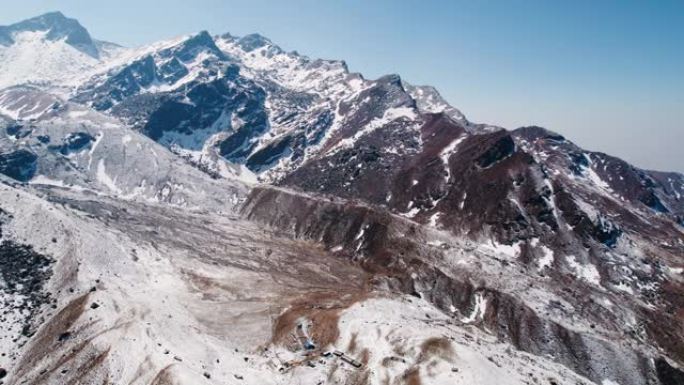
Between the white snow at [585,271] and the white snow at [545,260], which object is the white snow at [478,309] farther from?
the white snow at [585,271]

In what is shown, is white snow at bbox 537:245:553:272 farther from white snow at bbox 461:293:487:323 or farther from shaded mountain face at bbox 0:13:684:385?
white snow at bbox 461:293:487:323

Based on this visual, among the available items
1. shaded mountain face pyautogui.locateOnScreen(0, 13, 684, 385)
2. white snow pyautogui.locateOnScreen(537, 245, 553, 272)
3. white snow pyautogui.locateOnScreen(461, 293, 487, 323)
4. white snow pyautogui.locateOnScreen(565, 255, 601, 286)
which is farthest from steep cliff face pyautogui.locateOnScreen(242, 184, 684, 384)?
white snow pyautogui.locateOnScreen(565, 255, 601, 286)

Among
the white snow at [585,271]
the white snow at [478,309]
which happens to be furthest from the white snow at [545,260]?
the white snow at [478,309]

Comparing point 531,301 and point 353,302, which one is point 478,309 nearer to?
point 531,301

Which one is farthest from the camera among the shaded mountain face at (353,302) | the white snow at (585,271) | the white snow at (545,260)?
the white snow at (545,260)

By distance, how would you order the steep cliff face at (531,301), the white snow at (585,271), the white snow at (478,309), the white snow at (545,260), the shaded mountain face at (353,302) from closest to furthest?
the shaded mountain face at (353,302), the steep cliff face at (531,301), the white snow at (478,309), the white snow at (585,271), the white snow at (545,260)

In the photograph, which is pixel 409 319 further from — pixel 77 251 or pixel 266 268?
pixel 77 251

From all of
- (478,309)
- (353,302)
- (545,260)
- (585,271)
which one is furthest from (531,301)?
(353,302)

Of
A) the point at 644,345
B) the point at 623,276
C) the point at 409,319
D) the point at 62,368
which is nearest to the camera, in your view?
the point at 62,368

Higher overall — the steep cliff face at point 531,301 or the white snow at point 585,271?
the white snow at point 585,271

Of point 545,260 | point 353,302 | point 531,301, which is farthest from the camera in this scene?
point 545,260

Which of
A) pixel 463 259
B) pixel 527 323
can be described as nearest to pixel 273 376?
pixel 527 323
